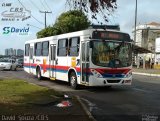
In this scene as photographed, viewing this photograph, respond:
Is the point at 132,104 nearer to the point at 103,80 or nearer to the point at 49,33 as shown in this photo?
the point at 103,80

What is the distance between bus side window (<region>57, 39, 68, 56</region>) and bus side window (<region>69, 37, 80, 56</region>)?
0.77 metres

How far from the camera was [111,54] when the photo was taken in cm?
2030

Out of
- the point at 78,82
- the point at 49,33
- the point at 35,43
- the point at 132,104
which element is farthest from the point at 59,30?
the point at 132,104

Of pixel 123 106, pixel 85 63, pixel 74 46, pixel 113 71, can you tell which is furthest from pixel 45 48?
pixel 123 106

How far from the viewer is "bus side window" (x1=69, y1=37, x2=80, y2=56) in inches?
844

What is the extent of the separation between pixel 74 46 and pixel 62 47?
202cm

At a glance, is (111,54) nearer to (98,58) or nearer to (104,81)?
(98,58)

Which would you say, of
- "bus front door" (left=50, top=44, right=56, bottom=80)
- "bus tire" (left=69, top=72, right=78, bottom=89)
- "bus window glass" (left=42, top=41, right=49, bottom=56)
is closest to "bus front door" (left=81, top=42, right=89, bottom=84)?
"bus tire" (left=69, top=72, right=78, bottom=89)

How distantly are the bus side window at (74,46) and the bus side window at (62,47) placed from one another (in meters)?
0.77

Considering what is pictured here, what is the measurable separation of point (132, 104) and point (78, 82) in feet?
19.3

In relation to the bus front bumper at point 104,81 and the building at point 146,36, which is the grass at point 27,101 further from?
Answer: the building at point 146,36

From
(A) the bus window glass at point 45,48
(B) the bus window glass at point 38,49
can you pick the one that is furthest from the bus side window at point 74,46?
(B) the bus window glass at point 38,49

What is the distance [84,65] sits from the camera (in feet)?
67.4

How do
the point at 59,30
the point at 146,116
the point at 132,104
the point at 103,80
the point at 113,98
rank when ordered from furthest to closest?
the point at 59,30, the point at 103,80, the point at 113,98, the point at 132,104, the point at 146,116
